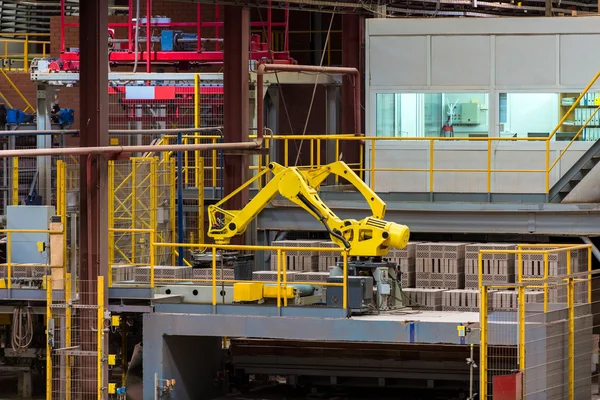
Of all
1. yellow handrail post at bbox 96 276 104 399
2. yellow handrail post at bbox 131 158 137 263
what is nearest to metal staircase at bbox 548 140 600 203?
yellow handrail post at bbox 131 158 137 263

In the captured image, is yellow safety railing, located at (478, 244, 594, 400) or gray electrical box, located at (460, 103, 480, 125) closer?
yellow safety railing, located at (478, 244, 594, 400)

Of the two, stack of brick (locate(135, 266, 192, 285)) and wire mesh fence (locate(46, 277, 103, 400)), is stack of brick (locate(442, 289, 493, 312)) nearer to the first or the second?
stack of brick (locate(135, 266, 192, 285))

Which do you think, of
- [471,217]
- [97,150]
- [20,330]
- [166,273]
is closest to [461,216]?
[471,217]

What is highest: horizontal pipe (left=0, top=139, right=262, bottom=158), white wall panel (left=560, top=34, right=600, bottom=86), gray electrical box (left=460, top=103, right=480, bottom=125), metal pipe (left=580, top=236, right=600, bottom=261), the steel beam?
white wall panel (left=560, top=34, right=600, bottom=86)

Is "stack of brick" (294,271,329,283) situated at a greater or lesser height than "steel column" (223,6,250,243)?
lesser

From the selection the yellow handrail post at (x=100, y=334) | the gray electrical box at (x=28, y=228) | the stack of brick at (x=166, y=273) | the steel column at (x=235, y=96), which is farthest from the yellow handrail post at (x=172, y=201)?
the yellow handrail post at (x=100, y=334)

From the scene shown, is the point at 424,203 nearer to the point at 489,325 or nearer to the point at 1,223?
the point at 489,325

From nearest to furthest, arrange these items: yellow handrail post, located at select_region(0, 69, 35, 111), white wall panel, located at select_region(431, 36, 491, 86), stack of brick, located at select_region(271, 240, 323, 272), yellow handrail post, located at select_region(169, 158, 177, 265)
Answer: stack of brick, located at select_region(271, 240, 323, 272) → yellow handrail post, located at select_region(169, 158, 177, 265) → white wall panel, located at select_region(431, 36, 491, 86) → yellow handrail post, located at select_region(0, 69, 35, 111)

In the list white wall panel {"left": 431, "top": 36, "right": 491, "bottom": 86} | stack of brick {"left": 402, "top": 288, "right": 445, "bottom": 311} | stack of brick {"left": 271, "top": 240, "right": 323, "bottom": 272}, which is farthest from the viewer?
white wall panel {"left": 431, "top": 36, "right": 491, "bottom": 86}

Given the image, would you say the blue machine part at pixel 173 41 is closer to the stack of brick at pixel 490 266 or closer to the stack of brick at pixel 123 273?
the stack of brick at pixel 123 273

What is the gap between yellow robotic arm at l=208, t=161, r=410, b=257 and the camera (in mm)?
20406

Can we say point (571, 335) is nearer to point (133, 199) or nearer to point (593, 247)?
point (593, 247)

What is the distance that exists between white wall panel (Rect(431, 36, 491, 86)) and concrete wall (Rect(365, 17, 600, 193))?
0.02 meters

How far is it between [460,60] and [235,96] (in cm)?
436
